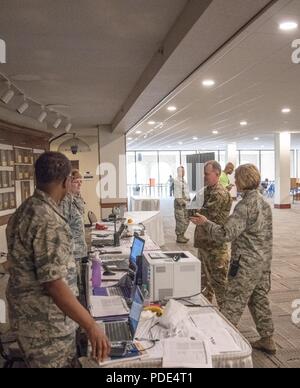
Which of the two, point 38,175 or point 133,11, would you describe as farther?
point 133,11

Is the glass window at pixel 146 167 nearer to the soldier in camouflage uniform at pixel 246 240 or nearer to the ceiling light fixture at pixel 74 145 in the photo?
the ceiling light fixture at pixel 74 145

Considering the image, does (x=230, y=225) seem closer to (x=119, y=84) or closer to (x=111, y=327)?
(x=111, y=327)

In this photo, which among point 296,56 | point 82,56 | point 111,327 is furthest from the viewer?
point 296,56

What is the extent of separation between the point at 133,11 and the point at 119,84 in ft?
7.26

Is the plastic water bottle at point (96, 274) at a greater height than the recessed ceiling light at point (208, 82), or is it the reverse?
the recessed ceiling light at point (208, 82)

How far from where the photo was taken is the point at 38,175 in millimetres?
1698

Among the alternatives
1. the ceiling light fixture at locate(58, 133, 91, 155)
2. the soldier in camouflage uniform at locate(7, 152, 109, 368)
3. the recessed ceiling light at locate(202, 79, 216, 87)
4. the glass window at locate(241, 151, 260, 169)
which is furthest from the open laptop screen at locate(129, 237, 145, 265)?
the glass window at locate(241, 151, 260, 169)

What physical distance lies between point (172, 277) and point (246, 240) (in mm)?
695

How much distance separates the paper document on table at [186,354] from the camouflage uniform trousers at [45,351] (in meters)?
0.45

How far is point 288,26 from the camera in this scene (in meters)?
3.20

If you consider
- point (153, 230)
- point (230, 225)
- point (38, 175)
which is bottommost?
point (153, 230)

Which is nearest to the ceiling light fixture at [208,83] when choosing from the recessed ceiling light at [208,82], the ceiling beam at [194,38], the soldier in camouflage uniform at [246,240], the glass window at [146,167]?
the recessed ceiling light at [208,82]

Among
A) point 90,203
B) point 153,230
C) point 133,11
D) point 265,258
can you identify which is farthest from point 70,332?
point 90,203

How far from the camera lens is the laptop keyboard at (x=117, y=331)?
1.85 metres
